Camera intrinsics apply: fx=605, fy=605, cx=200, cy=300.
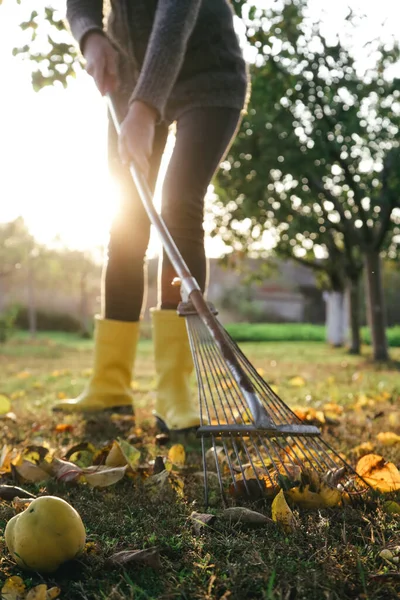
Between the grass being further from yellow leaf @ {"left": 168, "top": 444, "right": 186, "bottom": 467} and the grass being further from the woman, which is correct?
the woman

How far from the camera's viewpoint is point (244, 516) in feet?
4.38

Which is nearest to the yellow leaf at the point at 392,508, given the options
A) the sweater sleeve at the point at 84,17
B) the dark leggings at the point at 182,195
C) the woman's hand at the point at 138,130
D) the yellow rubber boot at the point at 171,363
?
the yellow rubber boot at the point at 171,363

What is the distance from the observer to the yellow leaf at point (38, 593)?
3.28 ft

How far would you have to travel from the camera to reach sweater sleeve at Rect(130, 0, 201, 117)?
229 cm

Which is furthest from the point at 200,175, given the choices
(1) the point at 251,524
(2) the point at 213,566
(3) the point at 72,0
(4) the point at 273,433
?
(2) the point at 213,566

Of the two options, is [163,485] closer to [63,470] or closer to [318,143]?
[63,470]

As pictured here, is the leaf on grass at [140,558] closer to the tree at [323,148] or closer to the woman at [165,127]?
the woman at [165,127]

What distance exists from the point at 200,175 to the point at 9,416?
53.3 inches

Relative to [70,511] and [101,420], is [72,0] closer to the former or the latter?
[101,420]

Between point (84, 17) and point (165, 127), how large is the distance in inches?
23.4

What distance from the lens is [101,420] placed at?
2670mm

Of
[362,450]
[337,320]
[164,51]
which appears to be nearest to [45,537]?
[362,450]

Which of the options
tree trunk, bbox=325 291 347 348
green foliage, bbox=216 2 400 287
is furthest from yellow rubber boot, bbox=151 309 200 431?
tree trunk, bbox=325 291 347 348

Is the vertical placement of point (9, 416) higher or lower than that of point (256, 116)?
lower
